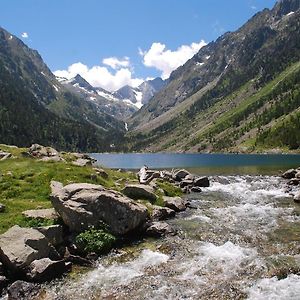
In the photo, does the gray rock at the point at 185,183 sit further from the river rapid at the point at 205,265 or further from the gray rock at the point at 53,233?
the gray rock at the point at 53,233

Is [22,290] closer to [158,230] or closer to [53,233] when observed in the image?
[53,233]

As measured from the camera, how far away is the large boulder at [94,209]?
93.7ft

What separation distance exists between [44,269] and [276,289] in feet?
42.7

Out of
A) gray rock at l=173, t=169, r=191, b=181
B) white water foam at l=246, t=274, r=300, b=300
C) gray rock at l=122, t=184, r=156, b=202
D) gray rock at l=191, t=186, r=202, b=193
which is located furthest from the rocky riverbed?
gray rock at l=173, t=169, r=191, b=181

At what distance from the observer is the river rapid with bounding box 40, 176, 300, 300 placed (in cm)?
2002

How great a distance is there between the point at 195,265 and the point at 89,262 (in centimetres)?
698

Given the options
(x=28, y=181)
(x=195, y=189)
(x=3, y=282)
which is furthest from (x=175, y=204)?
(x=3, y=282)

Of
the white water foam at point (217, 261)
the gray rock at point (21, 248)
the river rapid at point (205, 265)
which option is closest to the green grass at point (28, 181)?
the gray rock at point (21, 248)

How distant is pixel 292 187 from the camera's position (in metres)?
59.2

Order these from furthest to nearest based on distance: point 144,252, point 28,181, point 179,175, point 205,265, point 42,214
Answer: point 179,175
point 28,181
point 42,214
point 144,252
point 205,265

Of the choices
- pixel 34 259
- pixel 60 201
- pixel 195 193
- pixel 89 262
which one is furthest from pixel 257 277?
pixel 195 193

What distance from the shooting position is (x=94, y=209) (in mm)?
29312

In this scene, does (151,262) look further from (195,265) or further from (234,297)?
→ (234,297)

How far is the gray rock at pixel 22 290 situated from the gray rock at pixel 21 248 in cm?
129
